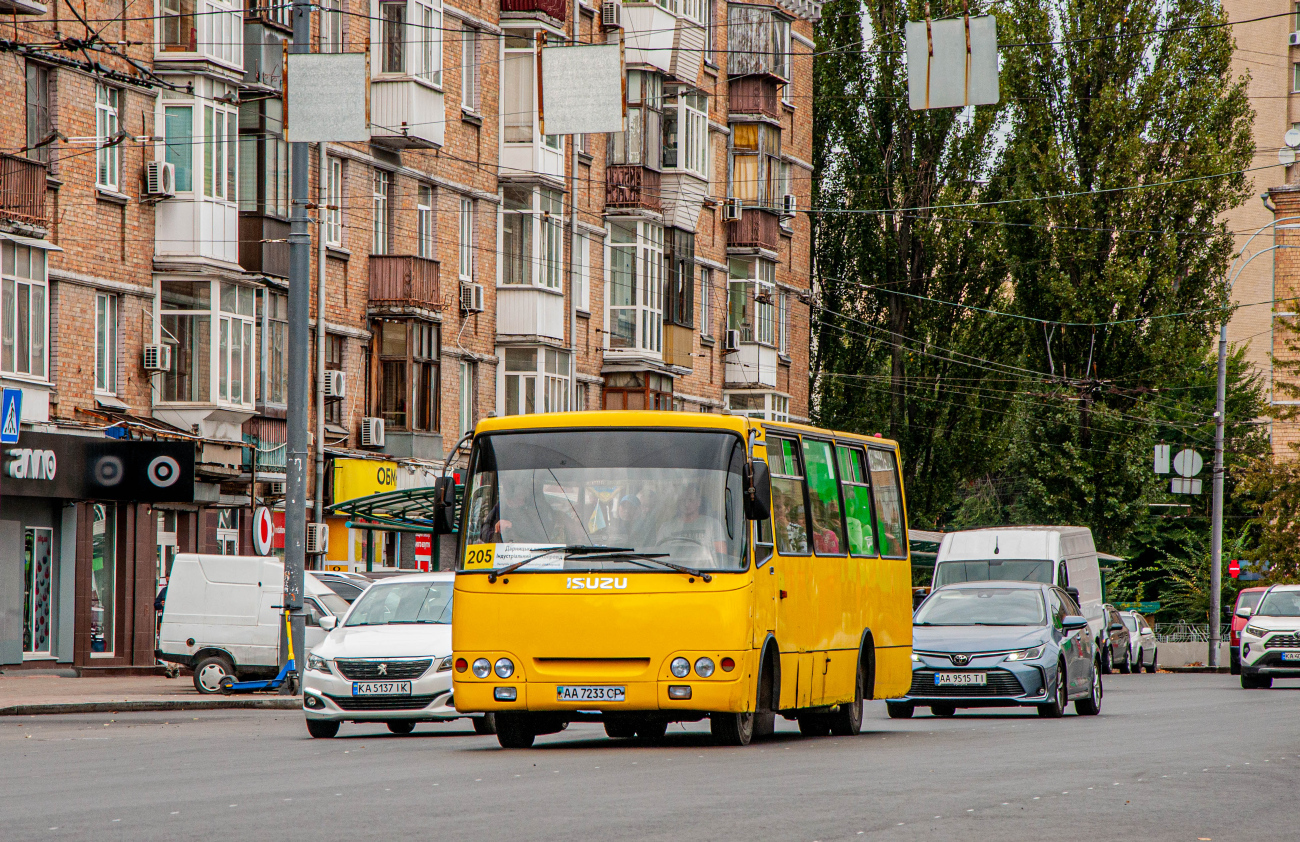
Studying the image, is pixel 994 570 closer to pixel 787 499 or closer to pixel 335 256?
pixel 335 256

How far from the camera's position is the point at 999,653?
23312mm

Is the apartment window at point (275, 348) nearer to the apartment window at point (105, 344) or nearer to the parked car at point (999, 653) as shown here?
the apartment window at point (105, 344)

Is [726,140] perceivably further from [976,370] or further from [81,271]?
[81,271]

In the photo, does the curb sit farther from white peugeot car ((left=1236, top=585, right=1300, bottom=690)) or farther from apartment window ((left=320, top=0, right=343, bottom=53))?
apartment window ((left=320, top=0, right=343, bottom=53))

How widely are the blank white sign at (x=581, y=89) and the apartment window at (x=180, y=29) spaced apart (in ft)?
40.0

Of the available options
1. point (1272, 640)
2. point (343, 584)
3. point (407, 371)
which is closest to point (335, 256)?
point (407, 371)

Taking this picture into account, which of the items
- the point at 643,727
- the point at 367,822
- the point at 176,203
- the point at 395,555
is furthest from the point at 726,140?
the point at 367,822

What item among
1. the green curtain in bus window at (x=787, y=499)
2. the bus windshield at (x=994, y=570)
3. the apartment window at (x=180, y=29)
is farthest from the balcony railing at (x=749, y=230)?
the green curtain in bus window at (x=787, y=499)

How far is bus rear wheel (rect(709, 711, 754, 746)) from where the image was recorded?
56.7 ft

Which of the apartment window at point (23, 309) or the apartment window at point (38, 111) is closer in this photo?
the apartment window at point (23, 309)

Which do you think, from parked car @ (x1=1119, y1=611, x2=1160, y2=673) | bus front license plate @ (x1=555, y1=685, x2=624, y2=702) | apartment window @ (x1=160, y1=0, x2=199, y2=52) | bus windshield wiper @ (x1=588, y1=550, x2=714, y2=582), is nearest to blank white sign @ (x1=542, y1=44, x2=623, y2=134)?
bus windshield wiper @ (x1=588, y1=550, x2=714, y2=582)

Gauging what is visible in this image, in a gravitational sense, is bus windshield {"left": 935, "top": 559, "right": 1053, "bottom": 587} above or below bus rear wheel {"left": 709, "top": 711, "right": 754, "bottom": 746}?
below

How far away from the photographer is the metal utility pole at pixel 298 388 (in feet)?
91.8

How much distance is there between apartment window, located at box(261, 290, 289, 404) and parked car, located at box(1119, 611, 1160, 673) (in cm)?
2068
